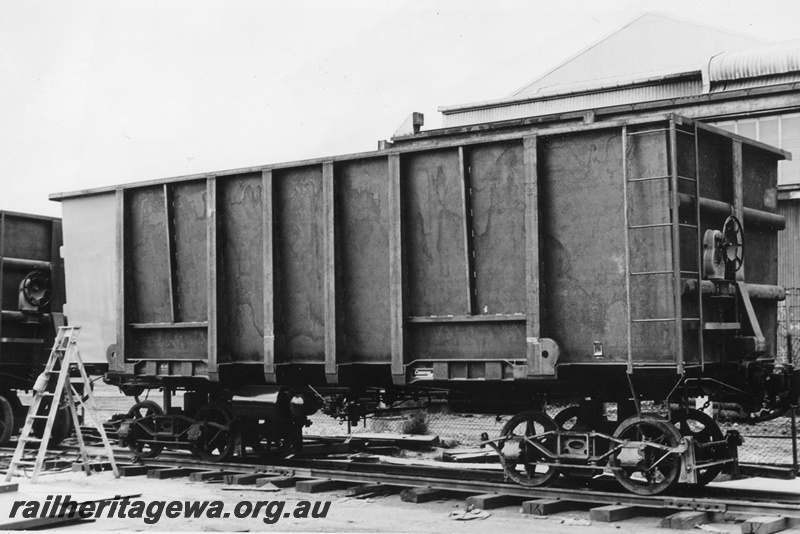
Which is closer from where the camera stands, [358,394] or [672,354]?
[672,354]

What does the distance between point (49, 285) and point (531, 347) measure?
904 centimetres

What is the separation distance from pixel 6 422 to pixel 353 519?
25.3ft

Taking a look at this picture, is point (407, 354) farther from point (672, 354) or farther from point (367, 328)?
point (672, 354)

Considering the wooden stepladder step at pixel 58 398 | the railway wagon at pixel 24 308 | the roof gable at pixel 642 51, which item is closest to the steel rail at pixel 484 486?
the wooden stepladder step at pixel 58 398

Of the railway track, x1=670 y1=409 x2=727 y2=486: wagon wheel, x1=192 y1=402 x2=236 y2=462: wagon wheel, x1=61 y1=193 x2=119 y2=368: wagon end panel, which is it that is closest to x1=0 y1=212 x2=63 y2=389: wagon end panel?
x1=61 y1=193 x2=119 y2=368: wagon end panel

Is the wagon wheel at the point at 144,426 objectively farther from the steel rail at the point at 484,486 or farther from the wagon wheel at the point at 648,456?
the wagon wheel at the point at 648,456

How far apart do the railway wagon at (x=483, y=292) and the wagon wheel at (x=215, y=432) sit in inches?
1.2

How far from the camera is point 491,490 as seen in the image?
948cm

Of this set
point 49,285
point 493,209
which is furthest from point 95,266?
point 493,209

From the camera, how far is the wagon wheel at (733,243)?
931 centimetres

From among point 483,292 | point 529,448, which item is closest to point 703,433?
point 529,448

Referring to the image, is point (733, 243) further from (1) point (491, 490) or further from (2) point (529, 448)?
(1) point (491, 490)

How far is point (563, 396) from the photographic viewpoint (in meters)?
9.72

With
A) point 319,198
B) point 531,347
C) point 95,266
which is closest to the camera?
point 531,347
